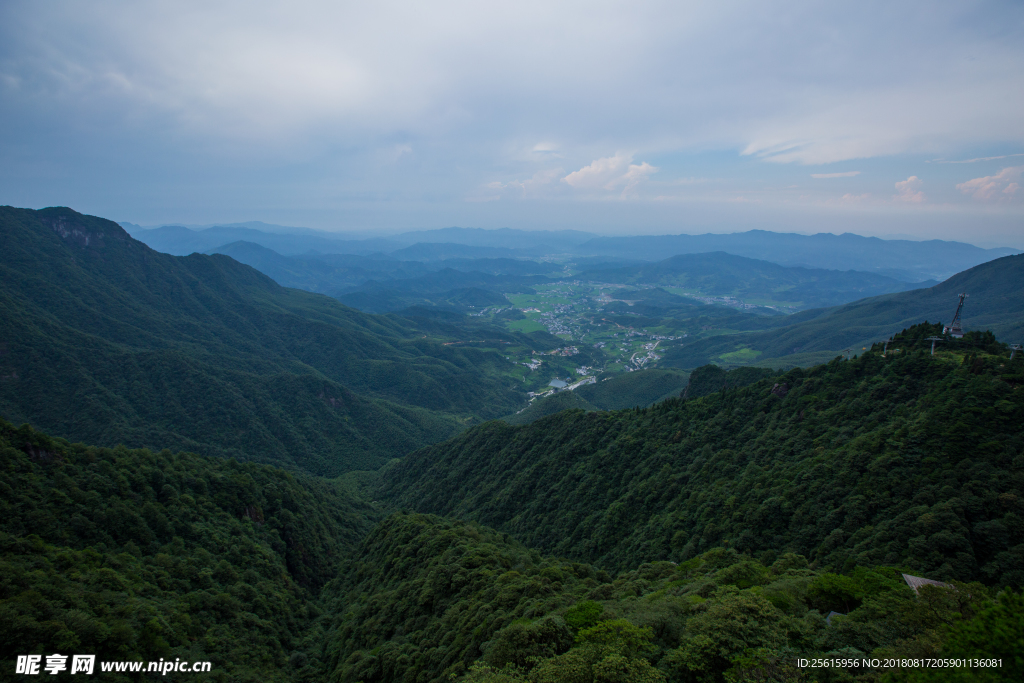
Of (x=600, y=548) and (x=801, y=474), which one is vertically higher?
(x=801, y=474)

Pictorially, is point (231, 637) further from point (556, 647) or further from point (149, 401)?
point (149, 401)

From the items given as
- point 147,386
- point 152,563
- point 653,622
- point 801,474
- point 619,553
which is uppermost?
point 653,622

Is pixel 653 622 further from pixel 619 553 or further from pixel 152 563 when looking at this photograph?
pixel 152 563

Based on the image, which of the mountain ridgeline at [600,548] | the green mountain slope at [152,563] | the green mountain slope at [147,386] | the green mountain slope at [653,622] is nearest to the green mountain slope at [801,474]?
the mountain ridgeline at [600,548]

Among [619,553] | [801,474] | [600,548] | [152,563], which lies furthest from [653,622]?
[152,563]

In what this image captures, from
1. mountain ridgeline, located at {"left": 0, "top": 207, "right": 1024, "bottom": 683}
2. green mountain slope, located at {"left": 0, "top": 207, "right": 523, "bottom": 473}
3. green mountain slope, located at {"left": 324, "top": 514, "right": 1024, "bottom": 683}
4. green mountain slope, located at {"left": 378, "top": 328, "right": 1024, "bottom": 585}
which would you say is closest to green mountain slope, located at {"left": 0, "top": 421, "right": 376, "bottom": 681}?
mountain ridgeline, located at {"left": 0, "top": 207, "right": 1024, "bottom": 683}

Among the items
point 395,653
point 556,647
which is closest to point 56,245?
point 395,653

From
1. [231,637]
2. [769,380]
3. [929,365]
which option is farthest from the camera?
[769,380]

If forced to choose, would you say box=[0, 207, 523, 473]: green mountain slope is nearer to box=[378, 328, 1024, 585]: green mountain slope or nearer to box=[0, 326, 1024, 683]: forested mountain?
box=[0, 326, 1024, 683]: forested mountain
